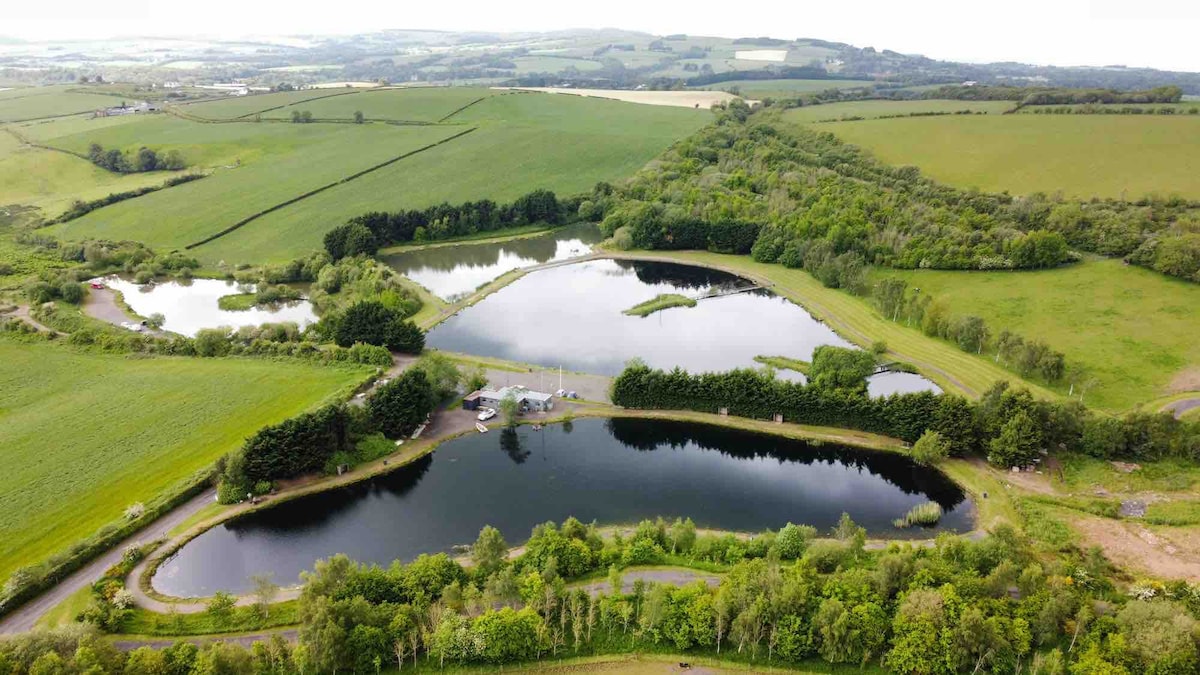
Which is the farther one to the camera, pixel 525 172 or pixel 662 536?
pixel 525 172

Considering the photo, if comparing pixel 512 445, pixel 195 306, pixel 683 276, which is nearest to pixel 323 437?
pixel 512 445

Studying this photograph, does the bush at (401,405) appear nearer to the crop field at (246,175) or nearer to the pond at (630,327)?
the pond at (630,327)

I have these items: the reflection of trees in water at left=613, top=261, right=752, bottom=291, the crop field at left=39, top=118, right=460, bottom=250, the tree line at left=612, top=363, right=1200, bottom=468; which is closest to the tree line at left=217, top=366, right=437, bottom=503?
the tree line at left=612, top=363, right=1200, bottom=468

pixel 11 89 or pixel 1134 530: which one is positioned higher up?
pixel 11 89

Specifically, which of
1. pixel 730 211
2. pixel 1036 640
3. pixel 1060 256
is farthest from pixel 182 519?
pixel 1060 256

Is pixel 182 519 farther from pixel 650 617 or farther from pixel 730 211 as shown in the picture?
pixel 730 211

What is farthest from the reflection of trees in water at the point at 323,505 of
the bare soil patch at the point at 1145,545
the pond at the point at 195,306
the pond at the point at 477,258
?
the bare soil patch at the point at 1145,545

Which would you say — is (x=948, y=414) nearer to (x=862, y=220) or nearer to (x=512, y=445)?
(x=512, y=445)
